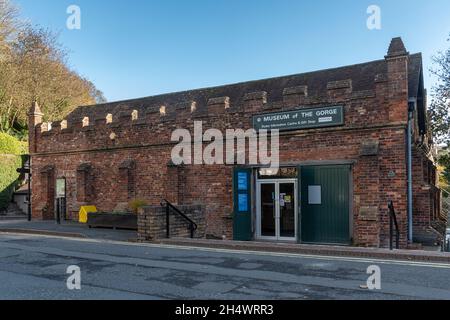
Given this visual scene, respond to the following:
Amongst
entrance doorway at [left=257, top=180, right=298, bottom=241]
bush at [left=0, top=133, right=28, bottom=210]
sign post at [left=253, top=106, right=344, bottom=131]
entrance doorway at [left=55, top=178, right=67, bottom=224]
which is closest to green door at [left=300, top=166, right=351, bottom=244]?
entrance doorway at [left=257, top=180, right=298, bottom=241]

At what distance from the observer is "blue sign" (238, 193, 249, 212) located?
15.2m

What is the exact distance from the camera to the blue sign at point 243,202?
15203mm

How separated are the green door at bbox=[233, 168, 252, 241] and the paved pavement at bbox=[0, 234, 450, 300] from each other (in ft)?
13.3

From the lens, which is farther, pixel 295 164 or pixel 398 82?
pixel 295 164

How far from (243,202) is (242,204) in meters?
0.08

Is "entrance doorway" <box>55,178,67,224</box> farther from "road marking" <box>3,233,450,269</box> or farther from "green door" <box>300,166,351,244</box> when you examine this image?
"green door" <box>300,166,351,244</box>

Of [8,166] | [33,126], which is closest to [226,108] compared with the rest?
[33,126]

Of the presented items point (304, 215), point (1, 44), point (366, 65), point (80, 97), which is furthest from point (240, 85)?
point (80, 97)

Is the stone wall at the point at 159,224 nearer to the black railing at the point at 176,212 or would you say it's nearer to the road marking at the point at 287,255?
the black railing at the point at 176,212

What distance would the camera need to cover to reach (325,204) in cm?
1385

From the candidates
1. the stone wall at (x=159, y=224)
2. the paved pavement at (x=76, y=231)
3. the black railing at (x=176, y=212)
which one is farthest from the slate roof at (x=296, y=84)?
the paved pavement at (x=76, y=231)

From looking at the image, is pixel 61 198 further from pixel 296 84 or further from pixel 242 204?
pixel 296 84

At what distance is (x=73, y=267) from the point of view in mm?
8883
